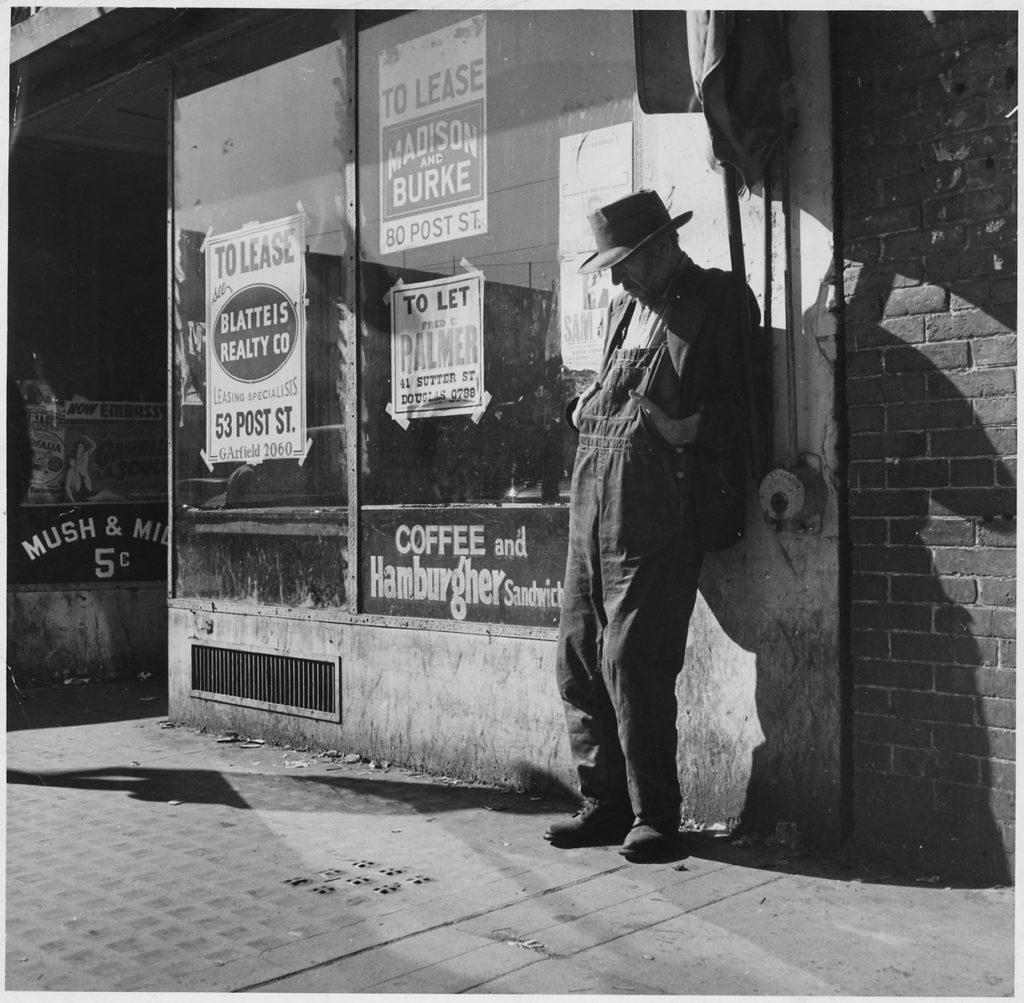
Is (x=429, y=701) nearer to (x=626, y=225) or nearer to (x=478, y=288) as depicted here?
(x=478, y=288)

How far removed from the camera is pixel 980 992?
3.21 meters

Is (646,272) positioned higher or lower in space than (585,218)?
lower

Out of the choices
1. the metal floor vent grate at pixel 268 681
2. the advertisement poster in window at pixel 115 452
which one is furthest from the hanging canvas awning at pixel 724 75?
the advertisement poster in window at pixel 115 452

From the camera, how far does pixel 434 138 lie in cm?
608

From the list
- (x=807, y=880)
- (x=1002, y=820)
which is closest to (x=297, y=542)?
(x=807, y=880)

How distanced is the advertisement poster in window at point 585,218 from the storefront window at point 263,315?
1.57m

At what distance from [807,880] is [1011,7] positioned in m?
2.91

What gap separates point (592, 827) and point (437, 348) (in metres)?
2.52

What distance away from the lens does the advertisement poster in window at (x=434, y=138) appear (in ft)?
19.3

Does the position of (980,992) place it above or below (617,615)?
below

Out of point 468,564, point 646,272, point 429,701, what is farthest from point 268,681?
point 646,272

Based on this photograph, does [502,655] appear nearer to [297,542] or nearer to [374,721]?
[374,721]

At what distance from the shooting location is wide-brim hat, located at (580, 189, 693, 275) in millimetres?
4477

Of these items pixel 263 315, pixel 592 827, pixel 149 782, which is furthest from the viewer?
pixel 263 315
